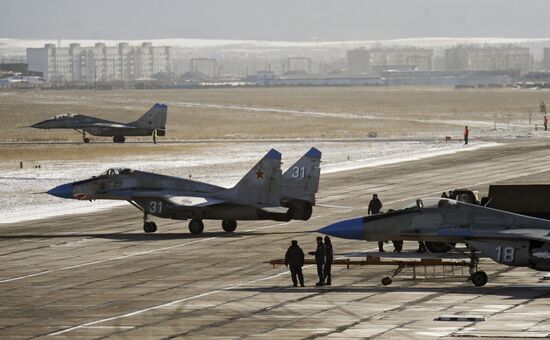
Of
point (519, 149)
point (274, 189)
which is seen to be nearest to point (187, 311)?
point (274, 189)

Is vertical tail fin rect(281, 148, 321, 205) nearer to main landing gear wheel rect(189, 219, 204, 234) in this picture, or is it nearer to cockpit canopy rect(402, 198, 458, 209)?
main landing gear wheel rect(189, 219, 204, 234)

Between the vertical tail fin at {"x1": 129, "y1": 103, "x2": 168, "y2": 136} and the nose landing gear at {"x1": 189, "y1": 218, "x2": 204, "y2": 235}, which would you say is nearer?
the nose landing gear at {"x1": 189, "y1": 218, "x2": 204, "y2": 235}

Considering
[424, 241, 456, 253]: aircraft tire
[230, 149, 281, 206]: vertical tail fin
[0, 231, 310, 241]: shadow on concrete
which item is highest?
[230, 149, 281, 206]: vertical tail fin

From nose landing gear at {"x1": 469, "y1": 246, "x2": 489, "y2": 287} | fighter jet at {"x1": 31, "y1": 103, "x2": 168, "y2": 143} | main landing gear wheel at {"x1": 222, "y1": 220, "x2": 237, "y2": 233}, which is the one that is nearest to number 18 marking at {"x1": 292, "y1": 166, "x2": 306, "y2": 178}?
main landing gear wheel at {"x1": 222, "y1": 220, "x2": 237, "y2": 233}

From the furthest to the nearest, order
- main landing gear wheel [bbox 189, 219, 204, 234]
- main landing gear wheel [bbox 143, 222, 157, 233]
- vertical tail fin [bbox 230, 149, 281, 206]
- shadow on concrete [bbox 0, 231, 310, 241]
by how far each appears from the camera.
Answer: main landing gear wheel [bbox 143, 222, 157, 233]
main landing gear wheel [bbox 189, 219, 204, 234]
shadow on concrete [bbox 0, 231, 310, 241]
vertical tail fin [bbox 230, 149, 281, 206]

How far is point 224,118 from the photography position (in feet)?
527

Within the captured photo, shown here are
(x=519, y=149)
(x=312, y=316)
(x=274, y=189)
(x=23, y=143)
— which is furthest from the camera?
(x=23, y=143)

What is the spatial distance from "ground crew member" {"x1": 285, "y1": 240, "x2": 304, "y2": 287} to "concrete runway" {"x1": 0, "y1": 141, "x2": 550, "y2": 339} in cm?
39

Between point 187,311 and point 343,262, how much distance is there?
20.2 ft

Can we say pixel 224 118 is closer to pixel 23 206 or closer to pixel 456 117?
pixel 456 117

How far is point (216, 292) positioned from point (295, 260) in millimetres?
2324

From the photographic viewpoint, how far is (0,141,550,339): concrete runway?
31.7 metres

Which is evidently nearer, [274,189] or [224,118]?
[274,189]

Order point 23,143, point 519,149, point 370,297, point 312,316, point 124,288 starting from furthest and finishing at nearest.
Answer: point 23,143, point 519,149, point 124,288, point 370,297, point 312,316
